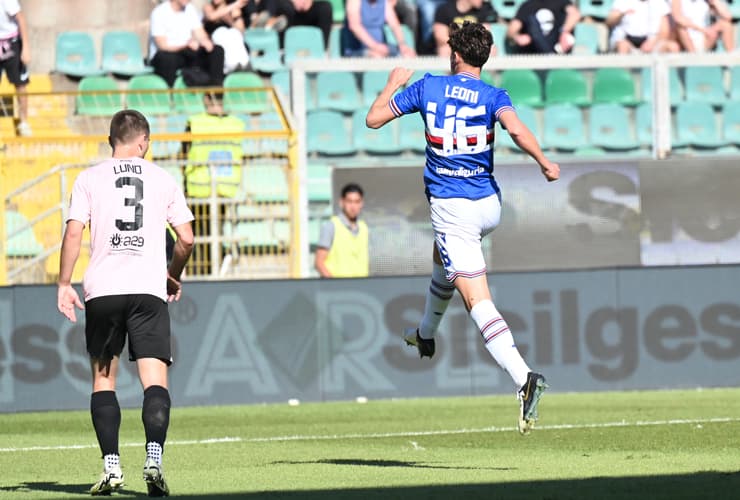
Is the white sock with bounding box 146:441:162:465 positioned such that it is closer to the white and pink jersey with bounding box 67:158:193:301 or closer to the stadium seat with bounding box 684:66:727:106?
the white and pink jersey with bounding box 67:158:193:301

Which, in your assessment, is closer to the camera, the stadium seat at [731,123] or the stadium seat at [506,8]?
the stadium seat at [731,123]

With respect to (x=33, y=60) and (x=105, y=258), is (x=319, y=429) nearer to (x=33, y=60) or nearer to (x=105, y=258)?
(x=105, y=258)

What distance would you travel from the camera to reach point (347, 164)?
54.0 feet

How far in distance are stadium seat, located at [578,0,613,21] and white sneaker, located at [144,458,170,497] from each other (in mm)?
14421

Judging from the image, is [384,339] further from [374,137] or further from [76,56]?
[76,56]

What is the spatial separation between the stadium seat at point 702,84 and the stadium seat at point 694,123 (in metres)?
0.13

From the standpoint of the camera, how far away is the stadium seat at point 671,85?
17719 mm

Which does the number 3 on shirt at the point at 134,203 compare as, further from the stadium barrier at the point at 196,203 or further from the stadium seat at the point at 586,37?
the stadium seat at the point at 586,37

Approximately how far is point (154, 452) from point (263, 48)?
40.4 ft

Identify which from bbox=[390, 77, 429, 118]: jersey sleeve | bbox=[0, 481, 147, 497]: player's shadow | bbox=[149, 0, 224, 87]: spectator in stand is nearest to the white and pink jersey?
bbox=[0, 481, 147, 497]: player's shadow

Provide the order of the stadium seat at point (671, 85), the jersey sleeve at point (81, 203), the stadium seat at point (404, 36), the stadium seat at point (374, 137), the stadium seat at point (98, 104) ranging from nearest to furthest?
the jersey sleeve at point (81, 203), the stadium seat at point (98, 104), the stadium seat at point (374, 137), the stadium seat at point (671, 85), the stadium seat at point (404, 36)

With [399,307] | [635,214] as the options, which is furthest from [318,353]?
[635,214]

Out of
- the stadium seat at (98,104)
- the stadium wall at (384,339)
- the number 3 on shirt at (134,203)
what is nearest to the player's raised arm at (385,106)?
the number 3 on shirt at (134,203)

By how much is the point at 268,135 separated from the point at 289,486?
858 centimetres
